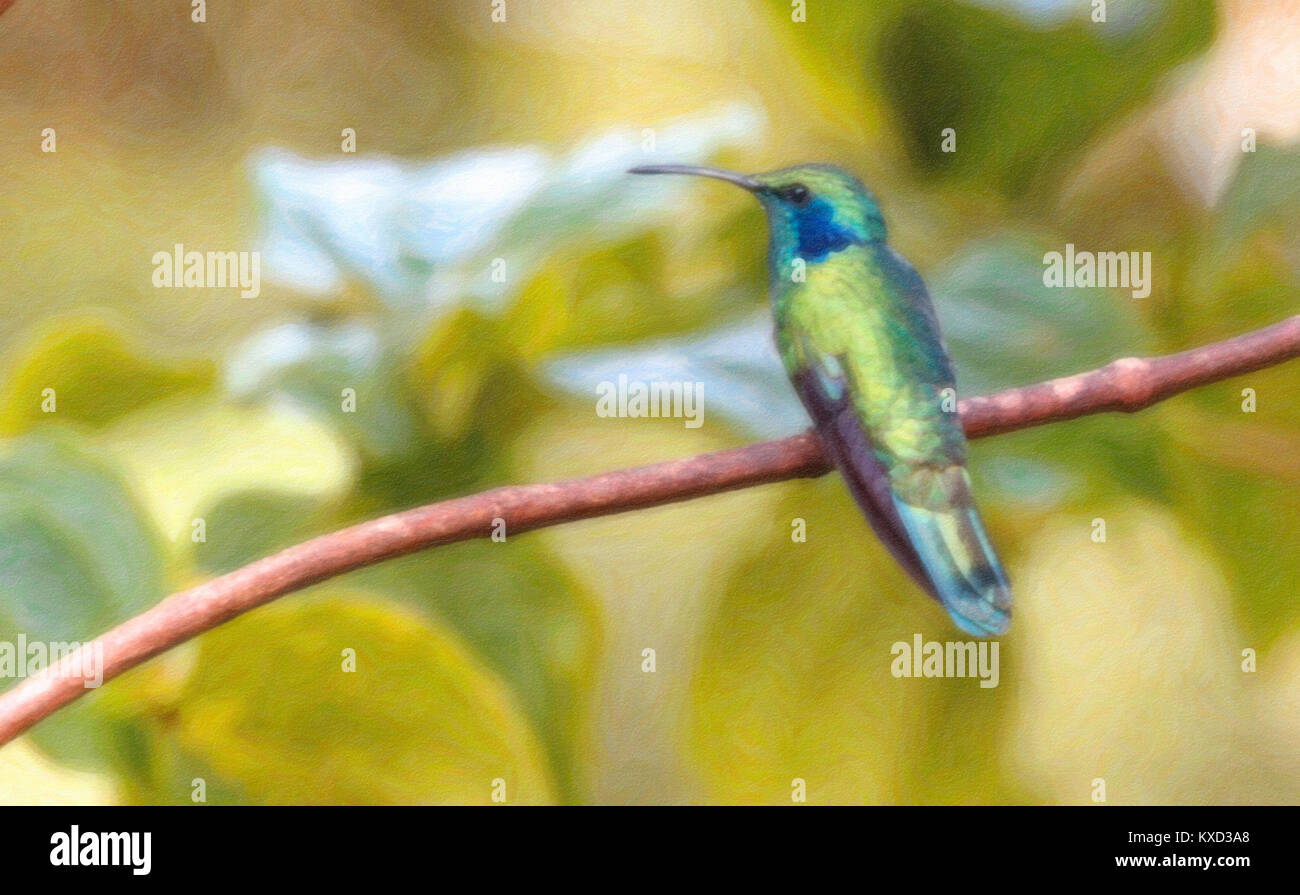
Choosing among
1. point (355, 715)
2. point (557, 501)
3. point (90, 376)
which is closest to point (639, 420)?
point (557, 501)

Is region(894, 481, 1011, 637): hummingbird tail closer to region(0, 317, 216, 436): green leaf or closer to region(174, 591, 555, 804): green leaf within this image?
region(174, 591, 555, 804): green leaf

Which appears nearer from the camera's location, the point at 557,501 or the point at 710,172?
the point at 557,501

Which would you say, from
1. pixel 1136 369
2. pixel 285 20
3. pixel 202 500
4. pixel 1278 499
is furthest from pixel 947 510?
pixel 285 20

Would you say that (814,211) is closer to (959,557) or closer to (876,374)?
(876,374)

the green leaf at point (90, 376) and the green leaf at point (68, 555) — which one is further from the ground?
the green leaf at point (90, 376)

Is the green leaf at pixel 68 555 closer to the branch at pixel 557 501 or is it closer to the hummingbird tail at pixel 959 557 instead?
the branch at pixel 557 501

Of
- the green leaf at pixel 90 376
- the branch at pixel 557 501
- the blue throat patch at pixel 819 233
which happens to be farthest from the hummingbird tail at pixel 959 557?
the green leaf at pixel 90 376

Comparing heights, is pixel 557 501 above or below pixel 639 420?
below
